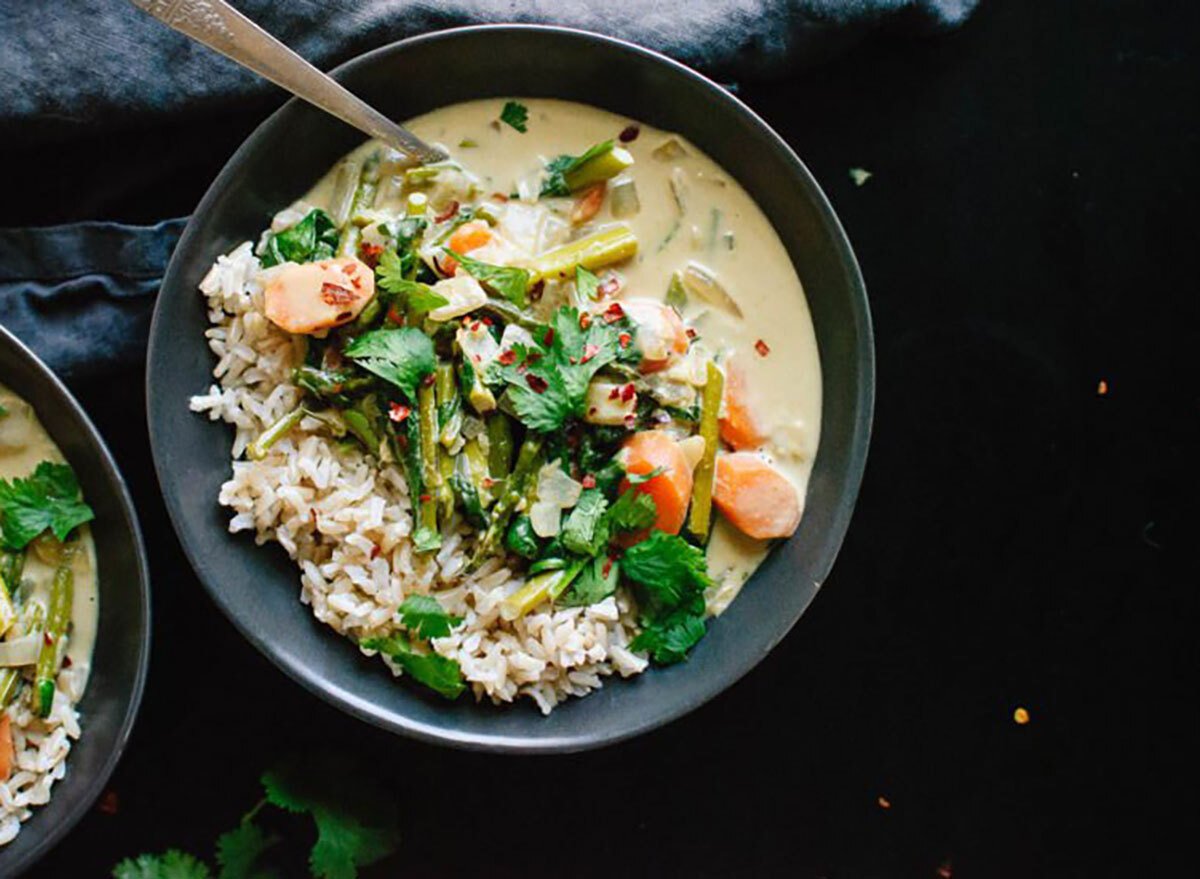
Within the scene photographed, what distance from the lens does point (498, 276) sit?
2.67m

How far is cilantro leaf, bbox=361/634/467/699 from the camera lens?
2.68 meters

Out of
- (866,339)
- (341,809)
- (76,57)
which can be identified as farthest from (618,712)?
(76,57)

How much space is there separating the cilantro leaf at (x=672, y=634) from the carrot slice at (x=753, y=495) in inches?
10.2

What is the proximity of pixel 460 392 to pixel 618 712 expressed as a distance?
33.8 inches

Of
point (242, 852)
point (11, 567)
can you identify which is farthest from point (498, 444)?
point (242, 852)

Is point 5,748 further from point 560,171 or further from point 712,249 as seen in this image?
point 712,249

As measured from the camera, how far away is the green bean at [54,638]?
2.76 meters

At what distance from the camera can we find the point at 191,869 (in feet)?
9.80

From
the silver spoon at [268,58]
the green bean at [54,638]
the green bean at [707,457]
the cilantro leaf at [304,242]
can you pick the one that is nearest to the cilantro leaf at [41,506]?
the green bean at [54,638]

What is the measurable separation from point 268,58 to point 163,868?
6.57ft

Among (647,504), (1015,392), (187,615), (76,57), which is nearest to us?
(647,504)

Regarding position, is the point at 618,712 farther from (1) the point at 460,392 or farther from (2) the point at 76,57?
(2) the point at 76,57

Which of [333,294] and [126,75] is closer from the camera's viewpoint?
[333,294]

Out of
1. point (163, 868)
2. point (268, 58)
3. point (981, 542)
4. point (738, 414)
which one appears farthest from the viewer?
point (981, 542)
